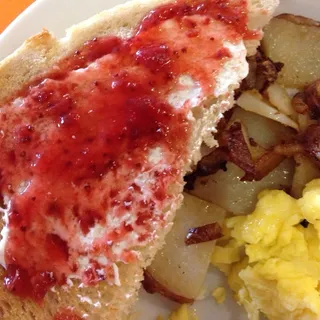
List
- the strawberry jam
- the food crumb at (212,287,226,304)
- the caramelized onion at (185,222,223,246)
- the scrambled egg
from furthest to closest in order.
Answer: the food crumb at (212,287,226,304) < the caramelized onion at (185,222,223,246) < the scrambled egg < the strawberry jam

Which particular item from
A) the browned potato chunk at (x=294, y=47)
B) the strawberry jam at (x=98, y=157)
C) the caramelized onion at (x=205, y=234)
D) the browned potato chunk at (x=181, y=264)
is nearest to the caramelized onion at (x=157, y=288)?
the browned potato chunk at (x=181, y=264)

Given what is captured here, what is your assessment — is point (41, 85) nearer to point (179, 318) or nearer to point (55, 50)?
point (55, 50)

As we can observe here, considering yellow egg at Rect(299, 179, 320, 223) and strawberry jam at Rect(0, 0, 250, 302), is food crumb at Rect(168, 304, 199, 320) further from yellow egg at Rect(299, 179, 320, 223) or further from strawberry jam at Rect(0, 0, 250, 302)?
yellow egg at Rect(299, 179, 320, 223)

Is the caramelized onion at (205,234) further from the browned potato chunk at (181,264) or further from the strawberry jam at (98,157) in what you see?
the strawberry jam at (98,157)

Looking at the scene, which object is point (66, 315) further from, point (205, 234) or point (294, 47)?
point (294, 47)

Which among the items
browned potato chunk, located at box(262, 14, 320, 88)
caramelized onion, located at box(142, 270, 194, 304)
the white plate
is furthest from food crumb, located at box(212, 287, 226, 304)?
browned potato chunk, located at box(262, 14, 320, 88)

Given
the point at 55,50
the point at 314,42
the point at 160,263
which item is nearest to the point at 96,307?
the point at 160,263

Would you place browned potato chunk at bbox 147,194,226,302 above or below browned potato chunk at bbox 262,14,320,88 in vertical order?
below
